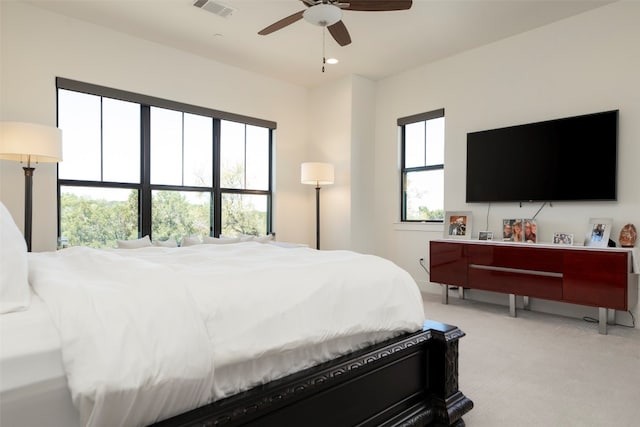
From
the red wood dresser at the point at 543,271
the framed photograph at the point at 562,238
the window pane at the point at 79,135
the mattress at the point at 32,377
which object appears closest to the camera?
the mattress at the point at 32,377

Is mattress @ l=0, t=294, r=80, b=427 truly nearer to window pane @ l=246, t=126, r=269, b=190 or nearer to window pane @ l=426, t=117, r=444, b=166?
window pane @ l=246, t=126, r=269, b=190

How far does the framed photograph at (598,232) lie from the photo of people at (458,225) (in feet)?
3.93

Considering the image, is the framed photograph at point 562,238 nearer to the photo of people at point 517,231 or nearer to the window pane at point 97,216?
the photo of people at point 517,231

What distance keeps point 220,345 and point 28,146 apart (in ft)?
9.33

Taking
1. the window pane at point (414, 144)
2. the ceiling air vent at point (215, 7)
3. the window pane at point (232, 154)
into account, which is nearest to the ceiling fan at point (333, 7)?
the ceiling air vent at point (215, 7)

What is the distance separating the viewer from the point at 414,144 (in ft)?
17.3

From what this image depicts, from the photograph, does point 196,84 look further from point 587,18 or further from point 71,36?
point 587,18

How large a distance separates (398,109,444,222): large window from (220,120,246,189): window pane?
218 centimetres

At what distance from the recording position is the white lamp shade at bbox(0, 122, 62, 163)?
118 inches

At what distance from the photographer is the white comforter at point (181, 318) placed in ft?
3.24

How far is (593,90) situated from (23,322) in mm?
4518

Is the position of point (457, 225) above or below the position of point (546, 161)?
below

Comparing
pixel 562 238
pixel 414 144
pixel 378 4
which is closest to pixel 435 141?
pixel 414 144

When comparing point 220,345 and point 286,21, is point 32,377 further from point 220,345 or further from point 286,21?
point 286,21
